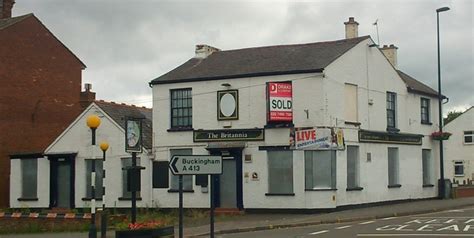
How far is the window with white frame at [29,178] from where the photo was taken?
3878 centimetres

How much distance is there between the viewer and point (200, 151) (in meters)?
34.6

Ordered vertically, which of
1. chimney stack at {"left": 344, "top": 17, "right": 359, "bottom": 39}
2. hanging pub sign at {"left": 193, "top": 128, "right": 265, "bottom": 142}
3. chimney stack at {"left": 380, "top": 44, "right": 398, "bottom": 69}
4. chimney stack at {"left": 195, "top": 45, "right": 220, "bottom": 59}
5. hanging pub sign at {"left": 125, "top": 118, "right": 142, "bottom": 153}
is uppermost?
chimney stack at {"left": 344, "top": 17, "right": 359, "bottom": 39}

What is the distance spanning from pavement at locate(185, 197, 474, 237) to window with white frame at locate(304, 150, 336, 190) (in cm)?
144

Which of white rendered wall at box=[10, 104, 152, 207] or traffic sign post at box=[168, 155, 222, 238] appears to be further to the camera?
white rendered wall at box=[10, 104, 152, 207]

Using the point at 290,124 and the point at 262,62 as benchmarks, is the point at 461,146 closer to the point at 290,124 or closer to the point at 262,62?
the point at 262,62

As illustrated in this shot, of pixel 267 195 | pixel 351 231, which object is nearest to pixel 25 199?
pixel 267 195

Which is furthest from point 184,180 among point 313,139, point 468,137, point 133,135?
point 468,137

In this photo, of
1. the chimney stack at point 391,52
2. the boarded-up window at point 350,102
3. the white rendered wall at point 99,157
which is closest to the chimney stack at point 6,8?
the white rendered wall at point 99,157

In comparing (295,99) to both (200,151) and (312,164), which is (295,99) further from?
(200,151)

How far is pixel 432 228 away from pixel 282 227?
5691mm

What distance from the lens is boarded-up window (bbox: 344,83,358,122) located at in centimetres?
3397

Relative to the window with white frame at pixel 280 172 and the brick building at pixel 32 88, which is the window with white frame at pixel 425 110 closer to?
the window with white frame at pixel 280 172

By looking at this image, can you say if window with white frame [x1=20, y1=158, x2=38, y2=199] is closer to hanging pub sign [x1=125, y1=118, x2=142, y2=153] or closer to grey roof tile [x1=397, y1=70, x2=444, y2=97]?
hanging pub sign [x1=125, y1=118, x2=142, y2=153]

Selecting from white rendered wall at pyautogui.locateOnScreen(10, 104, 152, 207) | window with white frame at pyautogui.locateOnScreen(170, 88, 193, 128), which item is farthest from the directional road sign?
white rendered wall at pyautogui.locateOnScreen(10, 104, 152, 207)
